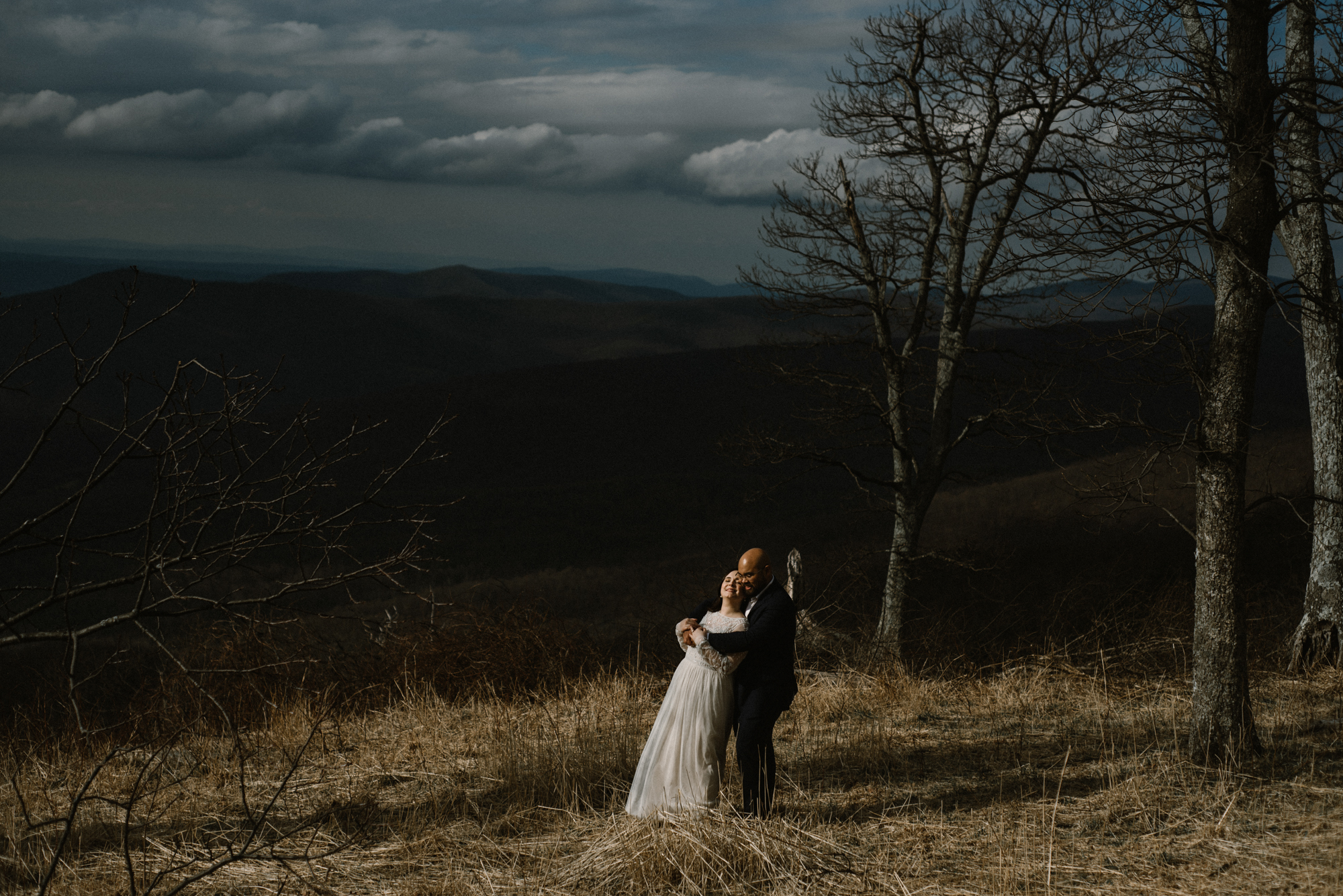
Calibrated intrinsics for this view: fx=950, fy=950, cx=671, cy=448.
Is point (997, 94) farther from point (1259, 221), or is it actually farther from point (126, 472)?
point (126, 472)

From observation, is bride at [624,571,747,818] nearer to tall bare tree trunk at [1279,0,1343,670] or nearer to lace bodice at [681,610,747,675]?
lace bodice at [681,610,747,675]

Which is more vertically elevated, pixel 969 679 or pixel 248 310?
pixel 248 310

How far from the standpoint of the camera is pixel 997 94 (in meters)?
13.7

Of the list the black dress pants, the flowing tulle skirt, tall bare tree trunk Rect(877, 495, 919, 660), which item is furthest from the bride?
tall bare tree trunk Rect(877, 495, 919, 660)

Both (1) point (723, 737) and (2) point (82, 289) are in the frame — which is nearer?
(1) point (723, 737)

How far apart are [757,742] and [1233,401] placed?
3838mm

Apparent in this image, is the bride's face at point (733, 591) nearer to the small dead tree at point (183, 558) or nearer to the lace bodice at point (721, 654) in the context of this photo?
the lace bodice at point (721, 654)

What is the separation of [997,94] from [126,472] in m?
57.0

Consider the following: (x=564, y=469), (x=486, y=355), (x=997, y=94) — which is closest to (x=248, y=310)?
(x=486, y=355)

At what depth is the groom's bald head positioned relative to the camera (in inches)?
218

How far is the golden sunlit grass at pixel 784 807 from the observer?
16.2ft

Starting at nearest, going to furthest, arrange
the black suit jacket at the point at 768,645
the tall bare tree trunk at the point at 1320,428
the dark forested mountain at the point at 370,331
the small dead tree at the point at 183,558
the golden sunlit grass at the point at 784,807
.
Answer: the small dead tree at the point at 183,558, the golden sunlit grass at the point at 784,807, the black suit jacket at the point at 768,645, the tall bare tree trunk at the point at 1320,428, the dark forested mountain at the point at 370,331

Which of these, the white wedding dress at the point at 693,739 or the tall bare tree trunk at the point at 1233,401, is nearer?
the white wedding dress at the point at 693,739

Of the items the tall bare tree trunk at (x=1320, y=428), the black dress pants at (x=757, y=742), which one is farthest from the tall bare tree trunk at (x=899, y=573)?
the black dress pants at (x=757, y=742)
